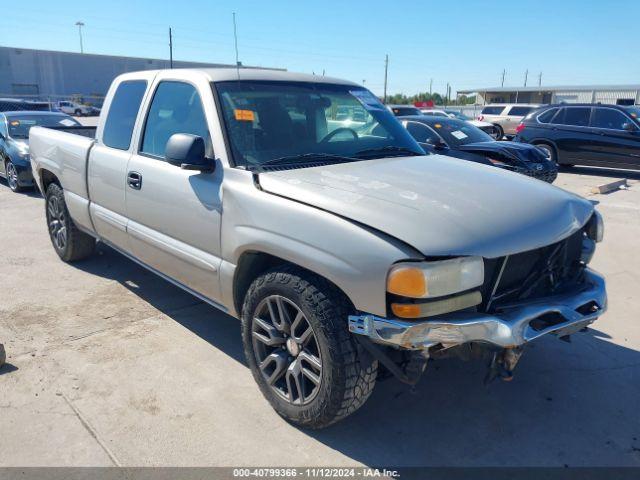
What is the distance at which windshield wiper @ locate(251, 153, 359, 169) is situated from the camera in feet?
10.5

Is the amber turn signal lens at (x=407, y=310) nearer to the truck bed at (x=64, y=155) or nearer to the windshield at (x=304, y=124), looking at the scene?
the windshield at (x=304, y=124)

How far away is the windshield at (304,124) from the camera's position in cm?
329

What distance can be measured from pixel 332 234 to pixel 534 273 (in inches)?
45.2

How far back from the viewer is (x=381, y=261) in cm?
231

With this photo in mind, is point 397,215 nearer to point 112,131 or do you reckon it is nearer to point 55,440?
point 55,440

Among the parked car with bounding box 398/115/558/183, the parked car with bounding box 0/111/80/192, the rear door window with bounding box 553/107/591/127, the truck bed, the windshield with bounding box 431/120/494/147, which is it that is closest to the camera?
the truck bed

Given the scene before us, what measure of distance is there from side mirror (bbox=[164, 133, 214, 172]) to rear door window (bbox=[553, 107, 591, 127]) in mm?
12768

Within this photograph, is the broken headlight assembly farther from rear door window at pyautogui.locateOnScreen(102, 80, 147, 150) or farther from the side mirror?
rear door window at pyautogui.locateOnScreen(102, 80, 147, 150)

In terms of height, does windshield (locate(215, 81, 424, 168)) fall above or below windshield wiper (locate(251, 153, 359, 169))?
above

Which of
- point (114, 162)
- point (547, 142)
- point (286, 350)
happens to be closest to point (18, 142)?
point (114, 162)

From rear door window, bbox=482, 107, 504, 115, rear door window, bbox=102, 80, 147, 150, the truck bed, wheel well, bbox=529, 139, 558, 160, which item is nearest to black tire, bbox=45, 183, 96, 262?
the truck bed

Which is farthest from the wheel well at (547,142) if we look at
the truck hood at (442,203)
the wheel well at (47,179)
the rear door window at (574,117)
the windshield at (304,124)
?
the wheel well at (47,179)

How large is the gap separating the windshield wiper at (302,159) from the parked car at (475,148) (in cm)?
537

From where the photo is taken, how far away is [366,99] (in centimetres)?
418
